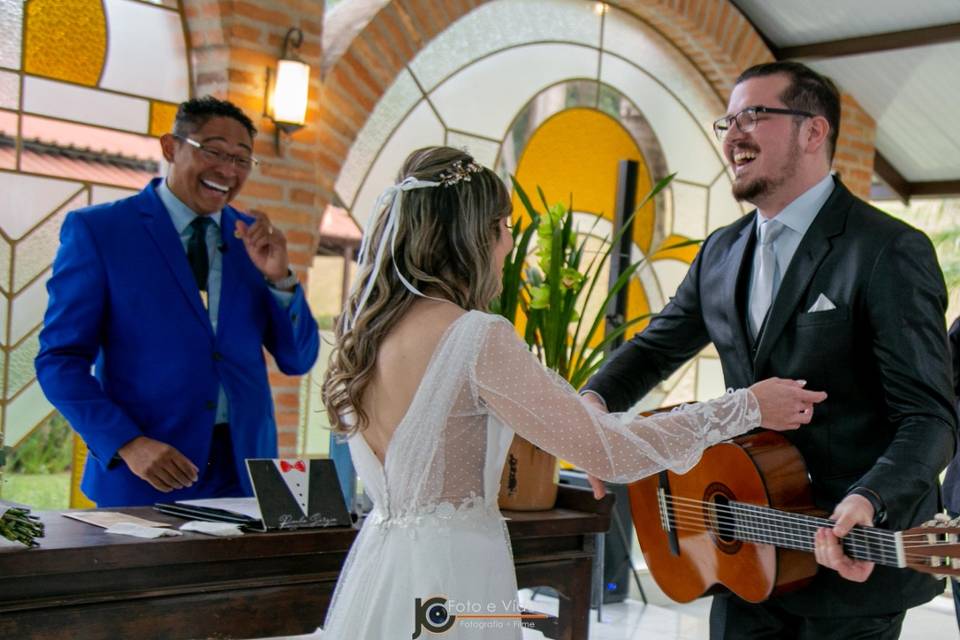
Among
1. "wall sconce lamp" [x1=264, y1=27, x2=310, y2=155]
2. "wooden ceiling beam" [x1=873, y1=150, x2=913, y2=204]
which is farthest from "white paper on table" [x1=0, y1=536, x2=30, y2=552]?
"wooden ceiling beam" [x1=873, y1=150, x2=913, y2=204]

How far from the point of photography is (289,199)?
5.09 metres

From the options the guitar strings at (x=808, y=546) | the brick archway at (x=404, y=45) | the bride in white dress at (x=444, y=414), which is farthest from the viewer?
the brick archway at (x=404, y=45)

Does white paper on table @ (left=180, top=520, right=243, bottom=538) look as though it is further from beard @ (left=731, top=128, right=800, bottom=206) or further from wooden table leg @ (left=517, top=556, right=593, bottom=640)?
beard @ (left=731, top=128, right=800, bottom=206)

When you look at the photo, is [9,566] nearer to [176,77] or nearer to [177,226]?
[177,226]

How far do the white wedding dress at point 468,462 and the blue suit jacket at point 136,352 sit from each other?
978 mm

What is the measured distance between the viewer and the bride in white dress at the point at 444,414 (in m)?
2.01

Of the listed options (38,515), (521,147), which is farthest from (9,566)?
(521,147)

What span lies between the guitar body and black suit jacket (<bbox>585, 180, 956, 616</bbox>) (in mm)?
59

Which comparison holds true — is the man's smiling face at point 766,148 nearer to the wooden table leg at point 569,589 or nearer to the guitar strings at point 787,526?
the guitar strings at point 787,526

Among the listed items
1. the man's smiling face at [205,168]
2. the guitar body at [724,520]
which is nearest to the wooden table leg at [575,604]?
the guitar body at [724,520]

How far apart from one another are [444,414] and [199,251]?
4.78 feet

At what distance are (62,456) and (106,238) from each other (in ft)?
6.74

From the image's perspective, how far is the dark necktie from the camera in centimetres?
319

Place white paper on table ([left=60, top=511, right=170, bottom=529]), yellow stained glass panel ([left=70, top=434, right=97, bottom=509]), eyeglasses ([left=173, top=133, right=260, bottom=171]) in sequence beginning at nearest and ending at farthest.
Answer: white paper on table ([left=60, top=511, right=170, bottom=529]), eyeglasses ([left=173, top=133, right=260, bottom=171]), yellow stained glass panel ([left=70, top=434, right=97, bottom=509])
